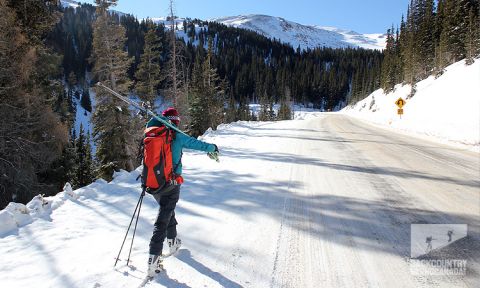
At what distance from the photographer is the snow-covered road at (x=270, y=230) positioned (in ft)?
12.5

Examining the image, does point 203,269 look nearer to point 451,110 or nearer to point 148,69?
point 451,110

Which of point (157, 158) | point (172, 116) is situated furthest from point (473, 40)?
point (157, 158)

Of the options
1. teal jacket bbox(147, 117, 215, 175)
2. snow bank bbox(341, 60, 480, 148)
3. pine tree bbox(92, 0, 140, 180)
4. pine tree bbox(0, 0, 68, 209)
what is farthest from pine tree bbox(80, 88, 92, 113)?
teal jacket bbox(147, 117, 215, 175)

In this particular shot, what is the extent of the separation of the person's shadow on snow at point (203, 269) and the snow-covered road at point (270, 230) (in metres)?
0.01

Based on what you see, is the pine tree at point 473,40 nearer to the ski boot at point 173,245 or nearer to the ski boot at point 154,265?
the ski boot at point 173,245

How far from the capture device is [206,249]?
4.54 meters

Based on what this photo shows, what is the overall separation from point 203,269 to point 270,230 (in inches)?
55.2

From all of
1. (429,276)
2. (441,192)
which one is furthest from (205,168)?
(429,276)

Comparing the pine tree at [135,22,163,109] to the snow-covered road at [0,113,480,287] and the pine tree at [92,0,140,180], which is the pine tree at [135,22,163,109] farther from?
the snow-covered road at [0,113,480,287]

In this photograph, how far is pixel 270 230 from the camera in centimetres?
506

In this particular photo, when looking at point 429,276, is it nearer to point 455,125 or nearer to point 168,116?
point 168,116

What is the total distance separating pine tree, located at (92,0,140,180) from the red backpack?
17.0 meters

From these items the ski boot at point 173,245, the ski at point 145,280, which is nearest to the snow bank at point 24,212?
the ski boot at point 173,245

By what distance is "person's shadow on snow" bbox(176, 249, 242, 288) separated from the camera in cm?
369
